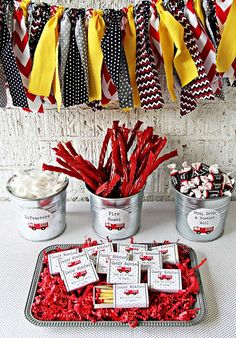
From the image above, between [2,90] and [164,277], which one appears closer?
[164,277]

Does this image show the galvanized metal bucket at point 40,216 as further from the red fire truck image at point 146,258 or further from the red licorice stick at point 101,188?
the red fire truck image at point 146,258

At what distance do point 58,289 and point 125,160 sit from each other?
335mm

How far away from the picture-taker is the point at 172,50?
38.5 inches

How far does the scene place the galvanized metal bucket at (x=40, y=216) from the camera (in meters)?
1.02

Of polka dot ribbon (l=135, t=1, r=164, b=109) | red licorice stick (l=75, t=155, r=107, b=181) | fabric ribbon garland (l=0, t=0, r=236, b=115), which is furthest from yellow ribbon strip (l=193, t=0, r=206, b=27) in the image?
red licorice stick (l=75, t=155, r=107, b=181)

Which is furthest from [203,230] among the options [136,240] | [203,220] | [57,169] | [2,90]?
[2,90]

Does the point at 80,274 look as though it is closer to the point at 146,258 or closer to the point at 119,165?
the point at 146,258

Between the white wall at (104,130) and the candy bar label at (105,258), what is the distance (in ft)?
1.04

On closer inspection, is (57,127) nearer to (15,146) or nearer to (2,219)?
(15,146)

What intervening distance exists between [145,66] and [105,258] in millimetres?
444

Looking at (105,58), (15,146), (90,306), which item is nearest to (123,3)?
(105,58)

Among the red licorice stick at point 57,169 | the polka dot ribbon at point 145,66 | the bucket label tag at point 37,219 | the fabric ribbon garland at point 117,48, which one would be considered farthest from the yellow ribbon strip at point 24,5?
the bucket label tag at point 37,219

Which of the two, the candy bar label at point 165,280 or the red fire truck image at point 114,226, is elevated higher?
the red fire truck image at point 114,226

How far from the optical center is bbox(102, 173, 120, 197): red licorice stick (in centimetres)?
99
